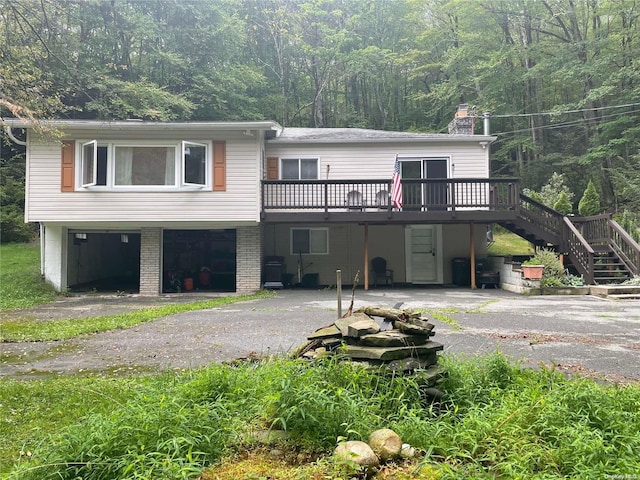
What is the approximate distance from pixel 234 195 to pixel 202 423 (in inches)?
396

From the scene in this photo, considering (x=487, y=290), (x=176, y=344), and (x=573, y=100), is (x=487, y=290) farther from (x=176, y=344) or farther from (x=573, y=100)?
(x=573, y=100)

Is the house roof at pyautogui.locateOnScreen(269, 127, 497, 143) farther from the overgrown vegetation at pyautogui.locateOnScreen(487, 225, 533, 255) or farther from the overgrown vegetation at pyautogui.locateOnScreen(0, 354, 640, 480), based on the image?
the overgrown vegetation at pyautogui.locateOnScreen(0, 354, 640, 480)

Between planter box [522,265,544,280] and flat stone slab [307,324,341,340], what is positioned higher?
planter box [522,265,544,280]

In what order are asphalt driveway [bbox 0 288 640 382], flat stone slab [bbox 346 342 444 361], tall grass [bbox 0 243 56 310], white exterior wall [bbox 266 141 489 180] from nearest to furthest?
flat stone slab [bbox 346 342 444 361], asphalt driveway [bbox 0 288 640 382], tall grass [bbox 0 243 56 310], white exterior wall [bbox 266 141 489 180]

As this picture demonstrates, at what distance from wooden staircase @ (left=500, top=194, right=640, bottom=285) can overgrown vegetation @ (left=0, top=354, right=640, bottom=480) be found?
31.8ft

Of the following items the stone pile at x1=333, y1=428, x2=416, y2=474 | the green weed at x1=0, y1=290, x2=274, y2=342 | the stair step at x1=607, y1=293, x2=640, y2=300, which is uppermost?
the stair step at x1=607, y1=293, x2=640, y2=300

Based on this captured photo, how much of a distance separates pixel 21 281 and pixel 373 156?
11.0 m

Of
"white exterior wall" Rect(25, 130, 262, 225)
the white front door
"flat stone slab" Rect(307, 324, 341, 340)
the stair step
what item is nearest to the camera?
"flat stone slab" Rect(307, 324, 341, 340)

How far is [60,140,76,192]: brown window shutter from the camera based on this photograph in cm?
1200

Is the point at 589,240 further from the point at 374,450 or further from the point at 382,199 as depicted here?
the point at 374,450

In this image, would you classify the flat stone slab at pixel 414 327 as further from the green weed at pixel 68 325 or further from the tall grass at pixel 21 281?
the tall grass at pixel 21 281

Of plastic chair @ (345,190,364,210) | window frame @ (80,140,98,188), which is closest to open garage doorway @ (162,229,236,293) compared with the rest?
window frame @ (80,140,98,188)

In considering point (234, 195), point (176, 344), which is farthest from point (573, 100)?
point (176, 344)

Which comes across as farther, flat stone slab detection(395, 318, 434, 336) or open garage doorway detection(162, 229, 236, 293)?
open garage doorway detection(162, 229, 236, 293)
